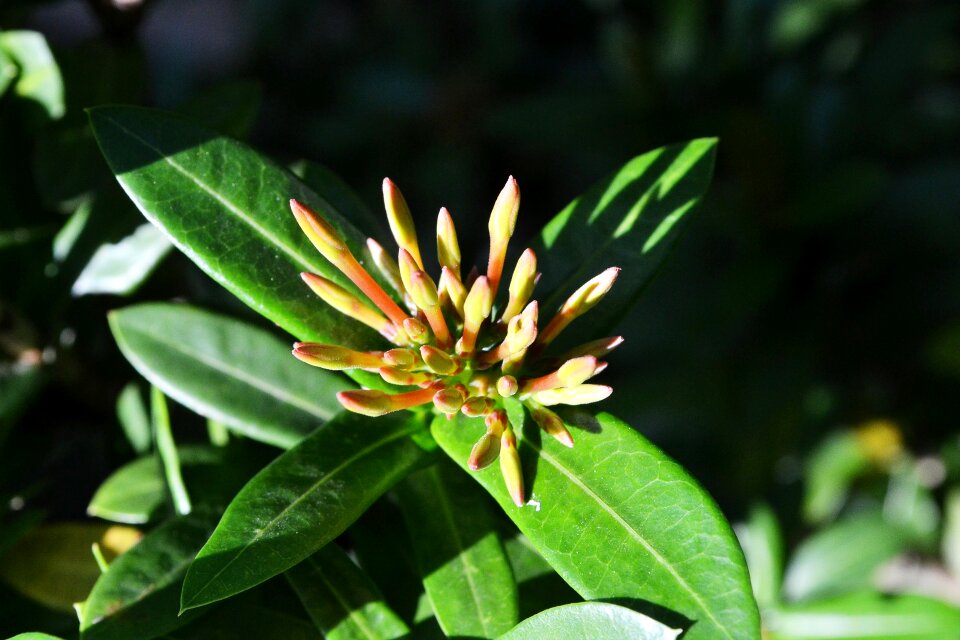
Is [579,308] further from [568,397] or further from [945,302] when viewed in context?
[945,302]

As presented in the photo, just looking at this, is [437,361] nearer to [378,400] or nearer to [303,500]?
[378,400]

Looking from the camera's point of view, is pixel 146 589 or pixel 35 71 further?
pixel 35 71

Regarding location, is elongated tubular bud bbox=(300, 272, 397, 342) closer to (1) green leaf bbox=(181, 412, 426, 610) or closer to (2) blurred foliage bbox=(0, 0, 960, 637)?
(1) green leaf bbox=(181, 412, 426, 610)

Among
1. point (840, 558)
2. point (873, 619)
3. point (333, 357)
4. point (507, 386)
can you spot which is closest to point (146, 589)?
point (333, 357)

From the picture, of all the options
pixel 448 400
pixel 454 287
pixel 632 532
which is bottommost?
pixel 632 532

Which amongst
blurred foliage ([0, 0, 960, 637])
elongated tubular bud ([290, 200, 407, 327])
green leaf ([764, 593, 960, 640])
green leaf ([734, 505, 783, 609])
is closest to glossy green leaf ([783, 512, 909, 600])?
blurred foliage ([0, 0, 960, 637])
